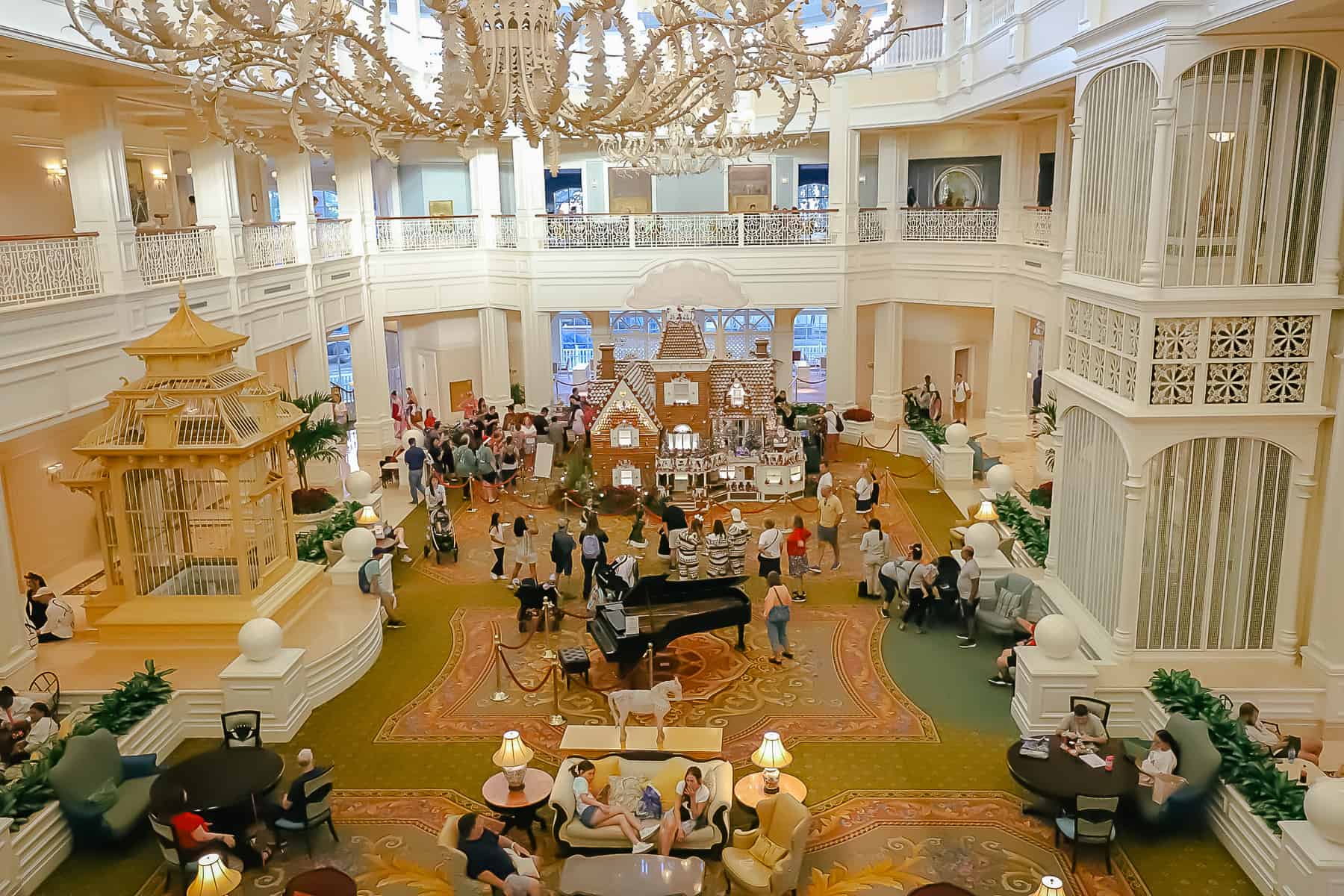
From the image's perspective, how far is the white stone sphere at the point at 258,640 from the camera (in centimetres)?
1074

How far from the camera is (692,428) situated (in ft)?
65.2

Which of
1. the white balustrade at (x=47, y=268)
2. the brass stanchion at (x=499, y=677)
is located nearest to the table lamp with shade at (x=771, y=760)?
the brass stanchion at (x=499, y=677)

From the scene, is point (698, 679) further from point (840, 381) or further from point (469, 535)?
point (840, 381)

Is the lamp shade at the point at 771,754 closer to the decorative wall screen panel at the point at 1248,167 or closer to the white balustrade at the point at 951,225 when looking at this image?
the decorative wall screen panel at the point at 1248,167

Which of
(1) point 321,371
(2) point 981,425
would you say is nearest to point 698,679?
(1) point 321,371

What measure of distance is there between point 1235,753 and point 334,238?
1899cm

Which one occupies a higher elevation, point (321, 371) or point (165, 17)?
point (165, 17)

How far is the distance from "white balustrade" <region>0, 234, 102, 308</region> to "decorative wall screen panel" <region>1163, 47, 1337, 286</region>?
1239cm

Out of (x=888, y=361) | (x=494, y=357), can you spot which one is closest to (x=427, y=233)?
(x=494, y=357)

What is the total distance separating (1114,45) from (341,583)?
11491 millimetres

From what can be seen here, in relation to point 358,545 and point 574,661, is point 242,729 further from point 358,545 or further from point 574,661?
point 358,545

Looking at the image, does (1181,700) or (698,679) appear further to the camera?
(698,679)

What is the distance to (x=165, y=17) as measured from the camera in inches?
228

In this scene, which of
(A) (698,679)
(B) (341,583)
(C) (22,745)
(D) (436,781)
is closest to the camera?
(C) (22,745)
